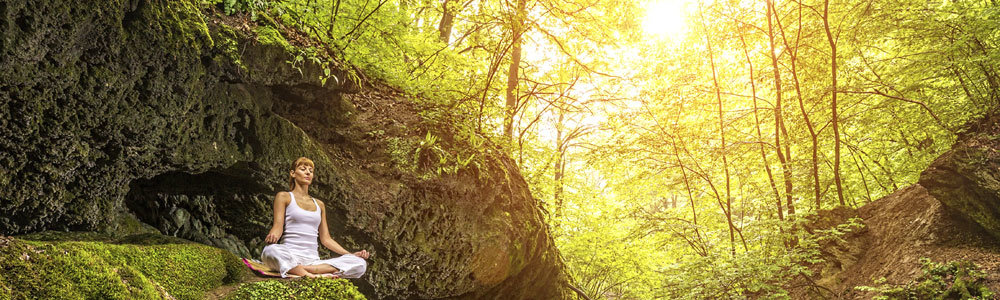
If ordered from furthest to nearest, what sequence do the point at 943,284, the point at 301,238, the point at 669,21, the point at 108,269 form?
the point at 669,21 → the point at 943,284 → the point at 301,238 → the point at 108,269

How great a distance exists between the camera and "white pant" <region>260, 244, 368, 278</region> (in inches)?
125

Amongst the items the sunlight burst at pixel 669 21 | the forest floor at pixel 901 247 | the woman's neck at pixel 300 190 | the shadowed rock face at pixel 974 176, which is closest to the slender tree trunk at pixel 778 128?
the forest floor at pixel 901 247

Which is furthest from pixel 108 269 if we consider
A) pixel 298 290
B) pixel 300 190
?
pixel 300 190

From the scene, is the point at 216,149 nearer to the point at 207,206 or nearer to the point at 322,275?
the point at 207,206

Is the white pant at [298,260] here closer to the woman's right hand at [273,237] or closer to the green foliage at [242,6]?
the woman's right hand at [273,237]

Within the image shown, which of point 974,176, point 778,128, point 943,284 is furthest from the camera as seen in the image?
point 778,128

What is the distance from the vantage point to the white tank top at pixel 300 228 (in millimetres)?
3422

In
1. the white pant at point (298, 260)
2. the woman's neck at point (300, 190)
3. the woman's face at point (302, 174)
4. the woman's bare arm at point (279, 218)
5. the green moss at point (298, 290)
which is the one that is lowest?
the green moss at point (298, 290)

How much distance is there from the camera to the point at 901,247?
580 cm

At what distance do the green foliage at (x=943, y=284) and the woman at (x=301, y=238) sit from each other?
5.62 metres

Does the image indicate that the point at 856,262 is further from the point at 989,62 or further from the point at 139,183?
the point at 139,183

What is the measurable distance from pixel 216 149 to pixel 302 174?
678 millimetres

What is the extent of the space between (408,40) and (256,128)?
8.63 ft

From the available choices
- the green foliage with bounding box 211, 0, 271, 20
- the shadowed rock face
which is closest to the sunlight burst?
the shadowed rock face
